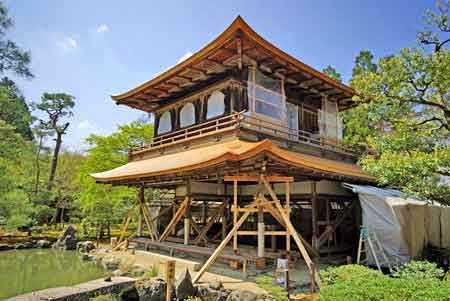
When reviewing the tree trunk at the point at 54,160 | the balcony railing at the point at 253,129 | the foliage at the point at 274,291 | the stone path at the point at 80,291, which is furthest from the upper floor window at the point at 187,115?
the tree trunk at the point at 54,160

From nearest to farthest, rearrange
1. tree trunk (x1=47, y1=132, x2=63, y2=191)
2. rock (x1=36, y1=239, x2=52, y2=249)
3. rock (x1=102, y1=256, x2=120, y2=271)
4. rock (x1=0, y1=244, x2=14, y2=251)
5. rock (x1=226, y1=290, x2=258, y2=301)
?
rock (x1=226, y1=290, x2=258, y2=301), rock (x1=102, y1=256, x2=120, y2=271), rock (x1=0, y1=244, x2=14, y2=251), rock (x1=36, y1=239, x2=52, y2=249), tree trunk (x1=47, y1=132, x2=63, y2=191)

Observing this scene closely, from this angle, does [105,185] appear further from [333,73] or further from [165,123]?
[333,73]

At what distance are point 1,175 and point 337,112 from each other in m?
13.5

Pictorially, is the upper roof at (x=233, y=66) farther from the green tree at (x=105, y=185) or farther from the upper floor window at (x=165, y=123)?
the green tree at (x=105, y=185)

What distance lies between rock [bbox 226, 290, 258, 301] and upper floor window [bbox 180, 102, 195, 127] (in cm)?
741

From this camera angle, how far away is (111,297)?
7.03 m

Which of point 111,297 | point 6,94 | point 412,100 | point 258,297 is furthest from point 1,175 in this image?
point 412,100

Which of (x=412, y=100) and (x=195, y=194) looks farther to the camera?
(x=195, y=194)

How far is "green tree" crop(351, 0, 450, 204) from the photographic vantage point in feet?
23.4

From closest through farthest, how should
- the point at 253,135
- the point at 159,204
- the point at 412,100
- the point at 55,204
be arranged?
1. the point at 412,100
2. the point at 253,135
3. the point at 159,204
4. the point at 55,204

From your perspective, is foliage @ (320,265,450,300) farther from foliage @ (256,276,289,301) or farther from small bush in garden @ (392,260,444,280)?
small bush in garden @ (392,260,444,280)

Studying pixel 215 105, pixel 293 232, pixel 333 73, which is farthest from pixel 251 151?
pixel 333 73

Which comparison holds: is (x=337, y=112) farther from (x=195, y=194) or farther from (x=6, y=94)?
(x=6, y=94)

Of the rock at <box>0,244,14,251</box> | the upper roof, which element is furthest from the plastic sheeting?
the rock at <box>0,244,14,251</box>
